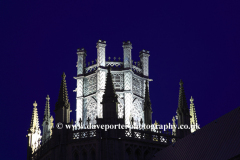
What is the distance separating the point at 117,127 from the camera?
55500mm

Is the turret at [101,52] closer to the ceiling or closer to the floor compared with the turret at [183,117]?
closer to the ceiling

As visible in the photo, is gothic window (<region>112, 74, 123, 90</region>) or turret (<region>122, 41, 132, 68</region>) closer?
gothic window (<region>112, 74, 123, 90</region>)

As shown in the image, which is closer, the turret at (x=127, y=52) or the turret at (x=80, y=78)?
the turret at (x=80, y=78)

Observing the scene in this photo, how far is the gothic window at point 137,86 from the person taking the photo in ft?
275

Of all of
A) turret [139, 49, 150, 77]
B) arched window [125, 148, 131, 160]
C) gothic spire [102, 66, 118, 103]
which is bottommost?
arched window [125, 148, 131, 160]

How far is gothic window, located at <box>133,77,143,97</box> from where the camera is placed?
8369 centimetres

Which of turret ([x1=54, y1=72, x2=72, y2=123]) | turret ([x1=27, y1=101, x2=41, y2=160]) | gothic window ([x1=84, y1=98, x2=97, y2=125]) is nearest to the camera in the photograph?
turret ([x1=54, y1=72, x2=72, y2=123])

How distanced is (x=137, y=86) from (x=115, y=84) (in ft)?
10.5

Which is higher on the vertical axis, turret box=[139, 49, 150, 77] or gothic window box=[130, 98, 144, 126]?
turret box=[139, 49, 150, 77]

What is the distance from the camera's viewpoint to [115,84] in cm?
8312

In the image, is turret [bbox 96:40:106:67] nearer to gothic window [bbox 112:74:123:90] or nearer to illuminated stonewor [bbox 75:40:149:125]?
illuminated stonewor [bbox 75:40:149:125]

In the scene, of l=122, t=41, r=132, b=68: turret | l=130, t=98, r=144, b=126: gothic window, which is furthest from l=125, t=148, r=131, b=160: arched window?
l=122, t=41, r=132, b=68: turret

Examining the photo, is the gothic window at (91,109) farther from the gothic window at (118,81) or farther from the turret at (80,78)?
the gothic window at (118,81)

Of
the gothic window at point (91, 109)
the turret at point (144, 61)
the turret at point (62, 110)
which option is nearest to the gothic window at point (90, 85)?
the gothic window at point (91, 109)
